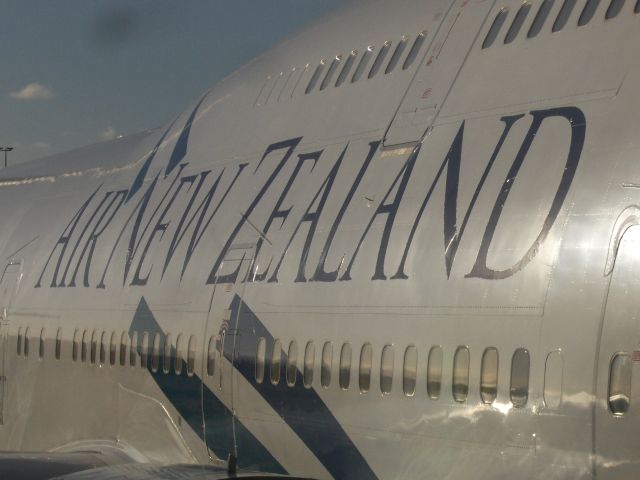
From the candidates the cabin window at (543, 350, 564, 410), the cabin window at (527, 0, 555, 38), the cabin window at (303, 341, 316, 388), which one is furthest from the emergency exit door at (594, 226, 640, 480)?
the cabin window at (303, 341, 316, 388)

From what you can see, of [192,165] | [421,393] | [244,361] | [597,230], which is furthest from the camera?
[192,165]

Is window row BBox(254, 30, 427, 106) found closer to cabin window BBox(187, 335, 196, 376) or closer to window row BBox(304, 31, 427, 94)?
window row BBox(304, 31, 427, 94)

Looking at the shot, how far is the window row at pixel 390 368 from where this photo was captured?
7.86m

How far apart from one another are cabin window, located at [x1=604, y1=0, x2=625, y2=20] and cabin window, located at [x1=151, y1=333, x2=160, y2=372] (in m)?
6.08

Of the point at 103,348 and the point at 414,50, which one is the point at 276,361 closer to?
the point at 414,50

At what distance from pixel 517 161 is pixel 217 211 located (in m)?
4.60

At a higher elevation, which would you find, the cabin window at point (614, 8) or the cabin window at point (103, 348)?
the cabin window at point (614, 8)

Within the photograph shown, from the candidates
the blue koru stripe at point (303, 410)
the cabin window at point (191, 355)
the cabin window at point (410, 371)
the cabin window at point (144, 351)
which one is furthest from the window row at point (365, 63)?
the cabin window at point (144, 351)

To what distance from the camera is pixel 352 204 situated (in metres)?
10.1

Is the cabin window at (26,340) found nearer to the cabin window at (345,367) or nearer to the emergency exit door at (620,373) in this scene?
the cabin window at (345,367)

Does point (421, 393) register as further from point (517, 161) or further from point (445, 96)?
point (445, 96)

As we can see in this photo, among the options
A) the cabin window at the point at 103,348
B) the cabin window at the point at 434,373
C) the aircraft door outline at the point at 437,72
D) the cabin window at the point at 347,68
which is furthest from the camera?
the cabin window at the point at 103,348

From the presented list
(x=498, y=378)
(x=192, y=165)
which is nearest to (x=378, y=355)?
(x=498, y=378)

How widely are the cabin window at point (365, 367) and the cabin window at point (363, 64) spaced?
2.87 m
